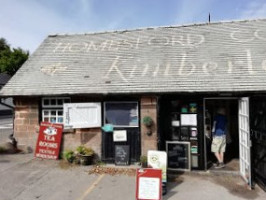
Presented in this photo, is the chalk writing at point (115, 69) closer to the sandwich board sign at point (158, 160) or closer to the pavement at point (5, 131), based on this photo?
the sandwich board sign at point (158, 160)

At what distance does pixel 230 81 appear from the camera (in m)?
9.25

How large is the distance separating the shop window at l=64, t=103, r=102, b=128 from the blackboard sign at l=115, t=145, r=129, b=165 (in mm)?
1111

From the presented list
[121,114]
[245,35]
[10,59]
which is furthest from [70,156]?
[10,59]

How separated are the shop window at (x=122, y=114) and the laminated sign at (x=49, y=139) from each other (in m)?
1.94

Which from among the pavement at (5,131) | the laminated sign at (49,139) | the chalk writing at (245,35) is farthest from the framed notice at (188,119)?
the pavement at (5,131)

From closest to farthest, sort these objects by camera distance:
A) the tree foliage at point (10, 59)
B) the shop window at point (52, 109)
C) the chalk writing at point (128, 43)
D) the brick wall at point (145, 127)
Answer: the brick wall at point (145, 127) < the shop window at point (52, 109) < the chalk writing at point (128, 43) < the tree foliage at point (10, 59)

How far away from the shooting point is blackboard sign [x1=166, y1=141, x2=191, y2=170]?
9531mm

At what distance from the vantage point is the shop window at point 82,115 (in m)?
10.4

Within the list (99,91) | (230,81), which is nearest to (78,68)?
(99,91)

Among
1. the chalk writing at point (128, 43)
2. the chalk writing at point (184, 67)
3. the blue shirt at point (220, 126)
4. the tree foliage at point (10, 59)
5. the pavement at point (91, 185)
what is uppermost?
the tree foliage at point (10, 59)

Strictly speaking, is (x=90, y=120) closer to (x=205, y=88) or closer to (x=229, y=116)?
(x=205, y=88)

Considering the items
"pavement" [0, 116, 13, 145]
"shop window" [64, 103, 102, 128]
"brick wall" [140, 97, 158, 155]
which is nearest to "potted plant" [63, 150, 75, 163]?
"shop window" [64, 103, 102, 128]

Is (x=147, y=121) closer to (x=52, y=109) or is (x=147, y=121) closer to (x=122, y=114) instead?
(x=122, y=114)

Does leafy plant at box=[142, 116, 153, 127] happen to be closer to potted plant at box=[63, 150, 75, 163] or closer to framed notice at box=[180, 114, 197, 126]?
framed notice at box=[180, 114, 197, 126]
